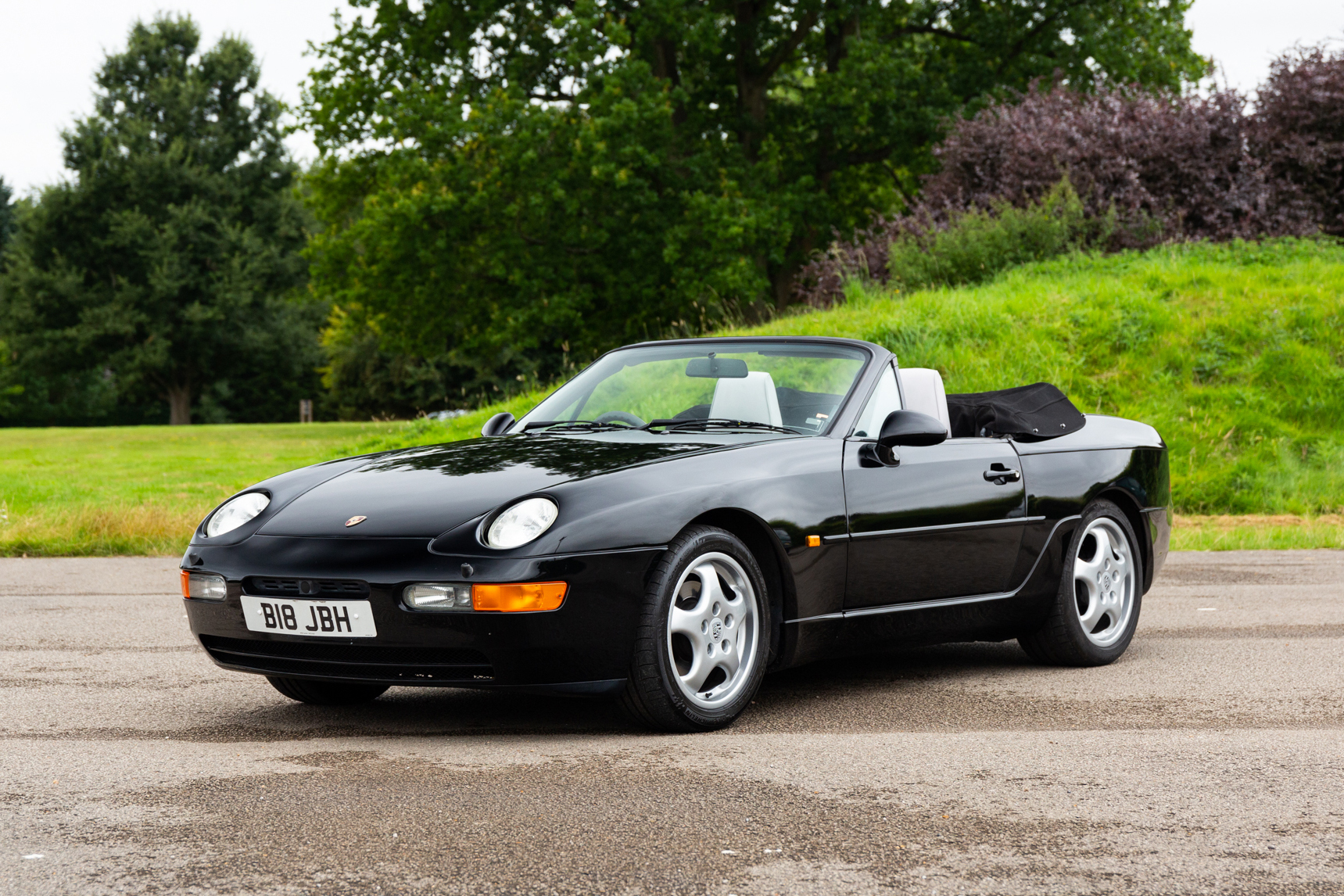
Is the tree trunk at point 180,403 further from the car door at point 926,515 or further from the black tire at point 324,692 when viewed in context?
the car door at point 926,515

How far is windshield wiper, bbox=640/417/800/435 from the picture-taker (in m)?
5.57

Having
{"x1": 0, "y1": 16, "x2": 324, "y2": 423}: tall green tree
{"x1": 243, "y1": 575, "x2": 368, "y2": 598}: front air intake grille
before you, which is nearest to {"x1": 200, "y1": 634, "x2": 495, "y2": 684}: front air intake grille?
{"x1": 243, "y1": 575, "x2": 368, "y2": 598}: front air intake grille

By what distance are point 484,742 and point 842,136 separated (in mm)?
23331

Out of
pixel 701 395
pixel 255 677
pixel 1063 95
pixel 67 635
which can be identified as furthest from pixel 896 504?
pixel 1063 95

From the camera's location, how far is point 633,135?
2428 cm

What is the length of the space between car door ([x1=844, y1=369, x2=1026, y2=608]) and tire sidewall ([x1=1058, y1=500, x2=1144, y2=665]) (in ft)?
1.25

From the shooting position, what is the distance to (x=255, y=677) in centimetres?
608

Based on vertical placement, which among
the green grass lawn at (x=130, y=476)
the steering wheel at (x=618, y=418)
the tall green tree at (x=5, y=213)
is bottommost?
the green grass lawn at (x=130, y=476)

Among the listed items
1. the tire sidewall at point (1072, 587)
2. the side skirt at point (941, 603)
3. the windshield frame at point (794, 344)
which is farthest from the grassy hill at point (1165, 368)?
the windshield frame at point (794, 344)

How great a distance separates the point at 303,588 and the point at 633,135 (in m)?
20.5

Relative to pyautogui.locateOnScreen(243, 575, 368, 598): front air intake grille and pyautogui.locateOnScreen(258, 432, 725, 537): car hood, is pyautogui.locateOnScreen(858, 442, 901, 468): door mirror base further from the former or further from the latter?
pyautogui.locateOnScreen(243, 575, 368, 598): front air intake grille

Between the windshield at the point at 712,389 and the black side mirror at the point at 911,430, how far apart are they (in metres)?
0.30

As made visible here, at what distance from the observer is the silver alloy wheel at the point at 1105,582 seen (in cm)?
627

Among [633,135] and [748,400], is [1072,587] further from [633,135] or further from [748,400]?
[633,135]
